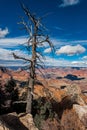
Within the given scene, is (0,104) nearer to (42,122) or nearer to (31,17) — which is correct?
(42,122)

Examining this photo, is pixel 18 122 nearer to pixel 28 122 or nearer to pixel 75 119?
pixel 28 122

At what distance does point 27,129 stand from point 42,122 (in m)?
7.62

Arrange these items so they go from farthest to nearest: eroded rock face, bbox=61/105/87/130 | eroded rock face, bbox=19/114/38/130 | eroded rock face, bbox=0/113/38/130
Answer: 1. eroded rock face, bbox=61/105/87/130
2. eroded rock face, bbox=19/114/38/130
3. eroded rock face, bbox=0/113/38/130

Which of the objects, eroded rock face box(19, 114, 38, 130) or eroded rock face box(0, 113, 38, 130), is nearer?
eroded rock face box(0, 113, 38, 130)

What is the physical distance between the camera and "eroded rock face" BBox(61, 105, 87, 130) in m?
30.7

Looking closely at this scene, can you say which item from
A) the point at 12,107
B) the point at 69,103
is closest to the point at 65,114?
the point at 69,103

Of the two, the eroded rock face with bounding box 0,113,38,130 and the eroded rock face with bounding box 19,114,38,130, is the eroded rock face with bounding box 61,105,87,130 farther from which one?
the eroded rock face with bounding box 0,113,38,130

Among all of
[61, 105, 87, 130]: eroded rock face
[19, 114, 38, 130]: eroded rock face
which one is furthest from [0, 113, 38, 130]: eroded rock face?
[61, 105, 87, 130]: eroded rock face

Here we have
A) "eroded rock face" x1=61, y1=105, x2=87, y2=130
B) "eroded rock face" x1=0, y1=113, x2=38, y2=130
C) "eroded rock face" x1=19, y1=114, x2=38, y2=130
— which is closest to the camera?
"eroded rock face" x1=0, y1=113, x2=38, y2=130

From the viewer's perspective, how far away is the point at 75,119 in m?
32.0

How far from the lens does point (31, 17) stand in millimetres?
26125

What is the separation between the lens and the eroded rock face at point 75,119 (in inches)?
1210

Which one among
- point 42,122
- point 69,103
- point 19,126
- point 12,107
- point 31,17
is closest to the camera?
point 19,126

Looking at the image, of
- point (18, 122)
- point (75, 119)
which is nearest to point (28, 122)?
point (18, 122)
